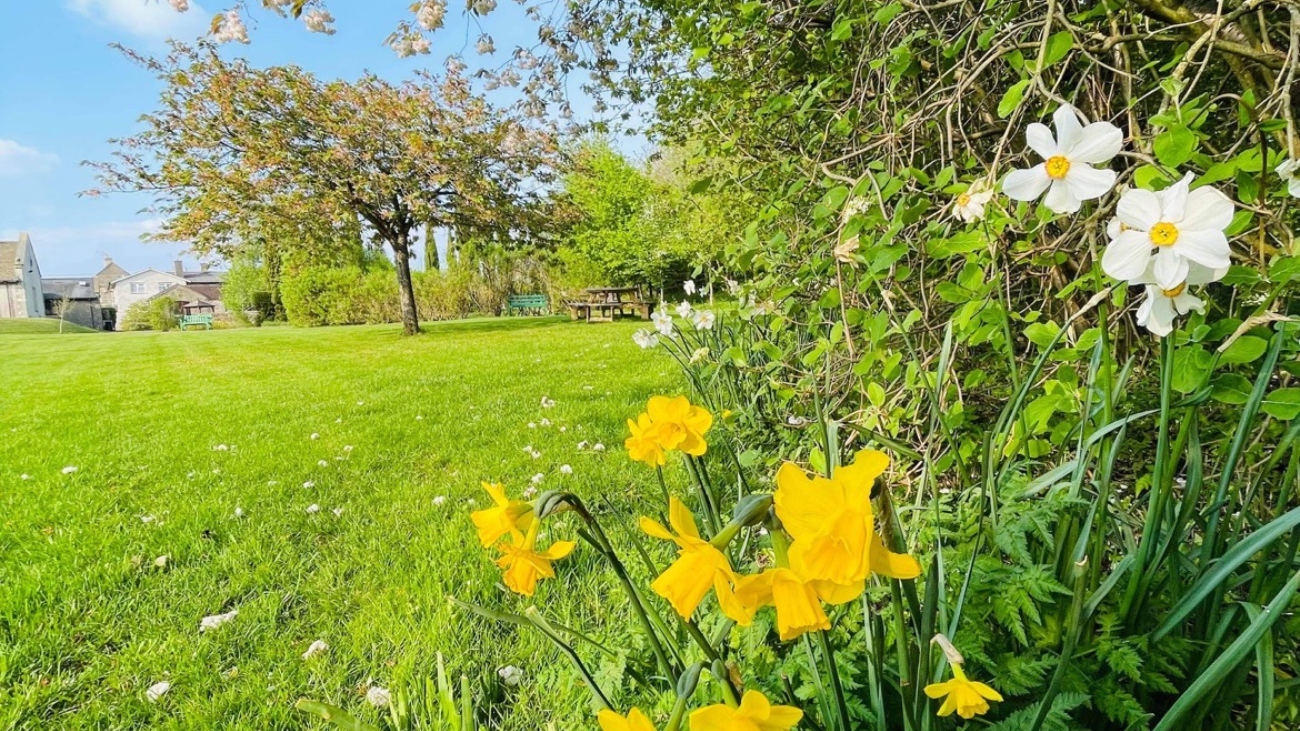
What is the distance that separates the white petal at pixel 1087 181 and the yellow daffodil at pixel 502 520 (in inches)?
29.4

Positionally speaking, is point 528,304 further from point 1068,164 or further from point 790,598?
point 790,598

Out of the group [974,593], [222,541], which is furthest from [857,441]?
[222,541]

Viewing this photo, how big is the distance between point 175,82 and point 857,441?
13028mm

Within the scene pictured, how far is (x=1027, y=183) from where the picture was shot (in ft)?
2.38

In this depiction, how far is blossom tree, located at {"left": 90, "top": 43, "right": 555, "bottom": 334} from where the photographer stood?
9875 mm

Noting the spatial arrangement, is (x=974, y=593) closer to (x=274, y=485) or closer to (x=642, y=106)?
(x=274, y=485)

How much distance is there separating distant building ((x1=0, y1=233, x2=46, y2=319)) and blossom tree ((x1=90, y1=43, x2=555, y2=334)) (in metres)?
32.4

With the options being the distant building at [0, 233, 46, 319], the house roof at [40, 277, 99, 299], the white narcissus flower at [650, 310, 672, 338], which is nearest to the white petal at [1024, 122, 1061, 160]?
the white narcissus flower at [650, 310, 672, 338]

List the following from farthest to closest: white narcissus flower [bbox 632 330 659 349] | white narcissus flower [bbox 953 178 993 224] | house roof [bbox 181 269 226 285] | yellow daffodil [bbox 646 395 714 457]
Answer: house roof [bbox 181 269 226 285] → white narcissus flower [bbox 632 330 659 349] → white narcissus flower [bbox 953 178 993 224] → yellow daffodil [bbox 646 395 714 457]

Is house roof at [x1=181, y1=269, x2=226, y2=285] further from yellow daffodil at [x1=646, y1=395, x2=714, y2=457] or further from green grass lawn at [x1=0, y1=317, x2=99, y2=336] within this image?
yellow daffodil at [x1=646, y1=395, x2=714, y2=457]

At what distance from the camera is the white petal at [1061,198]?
0.70 m

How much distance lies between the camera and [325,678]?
1.29m

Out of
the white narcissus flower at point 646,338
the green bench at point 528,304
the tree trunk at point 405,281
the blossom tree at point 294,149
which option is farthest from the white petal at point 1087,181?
the green bench at point 528,304

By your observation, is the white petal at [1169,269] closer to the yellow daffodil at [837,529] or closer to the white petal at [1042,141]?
the white petal at [1042,141]
